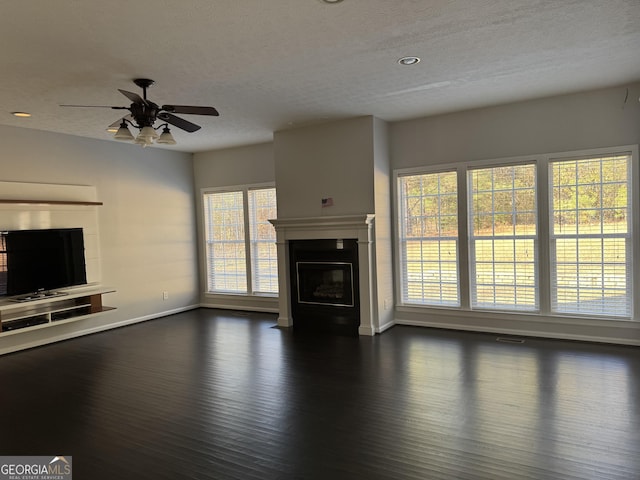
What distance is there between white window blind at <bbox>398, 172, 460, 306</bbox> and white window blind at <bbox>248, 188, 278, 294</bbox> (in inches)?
86.6

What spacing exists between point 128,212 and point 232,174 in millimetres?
1781

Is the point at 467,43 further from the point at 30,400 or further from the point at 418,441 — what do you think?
the point at 30,400

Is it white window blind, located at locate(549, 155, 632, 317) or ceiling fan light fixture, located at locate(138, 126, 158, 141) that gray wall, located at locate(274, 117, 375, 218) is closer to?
white window blind, located at locate(549, 155, 632, 317)

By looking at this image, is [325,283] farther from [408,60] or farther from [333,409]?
[408,60]

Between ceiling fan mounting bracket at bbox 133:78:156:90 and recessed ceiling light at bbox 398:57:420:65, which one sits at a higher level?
recessed ceiling light at bbox 398:57:420:65

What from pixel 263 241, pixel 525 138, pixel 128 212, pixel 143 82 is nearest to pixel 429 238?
pixel 525 138

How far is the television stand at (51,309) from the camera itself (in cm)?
511

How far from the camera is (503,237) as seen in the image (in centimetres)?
538

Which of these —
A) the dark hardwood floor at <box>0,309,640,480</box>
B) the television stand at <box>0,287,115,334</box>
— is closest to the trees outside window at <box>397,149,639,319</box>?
the dark hardwood floor at <box>0,309,640,480</box>

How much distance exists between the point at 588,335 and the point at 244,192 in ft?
17.4

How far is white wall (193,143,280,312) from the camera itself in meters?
7.18

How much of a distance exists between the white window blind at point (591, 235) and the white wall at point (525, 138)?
0.50 feet

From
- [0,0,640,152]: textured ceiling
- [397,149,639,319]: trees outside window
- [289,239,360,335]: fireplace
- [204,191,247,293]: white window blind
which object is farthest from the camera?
[204,191,247,293]: white window blind

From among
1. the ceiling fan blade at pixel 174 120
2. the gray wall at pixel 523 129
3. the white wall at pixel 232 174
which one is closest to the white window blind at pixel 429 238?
the gray wall at pixel 523 129
